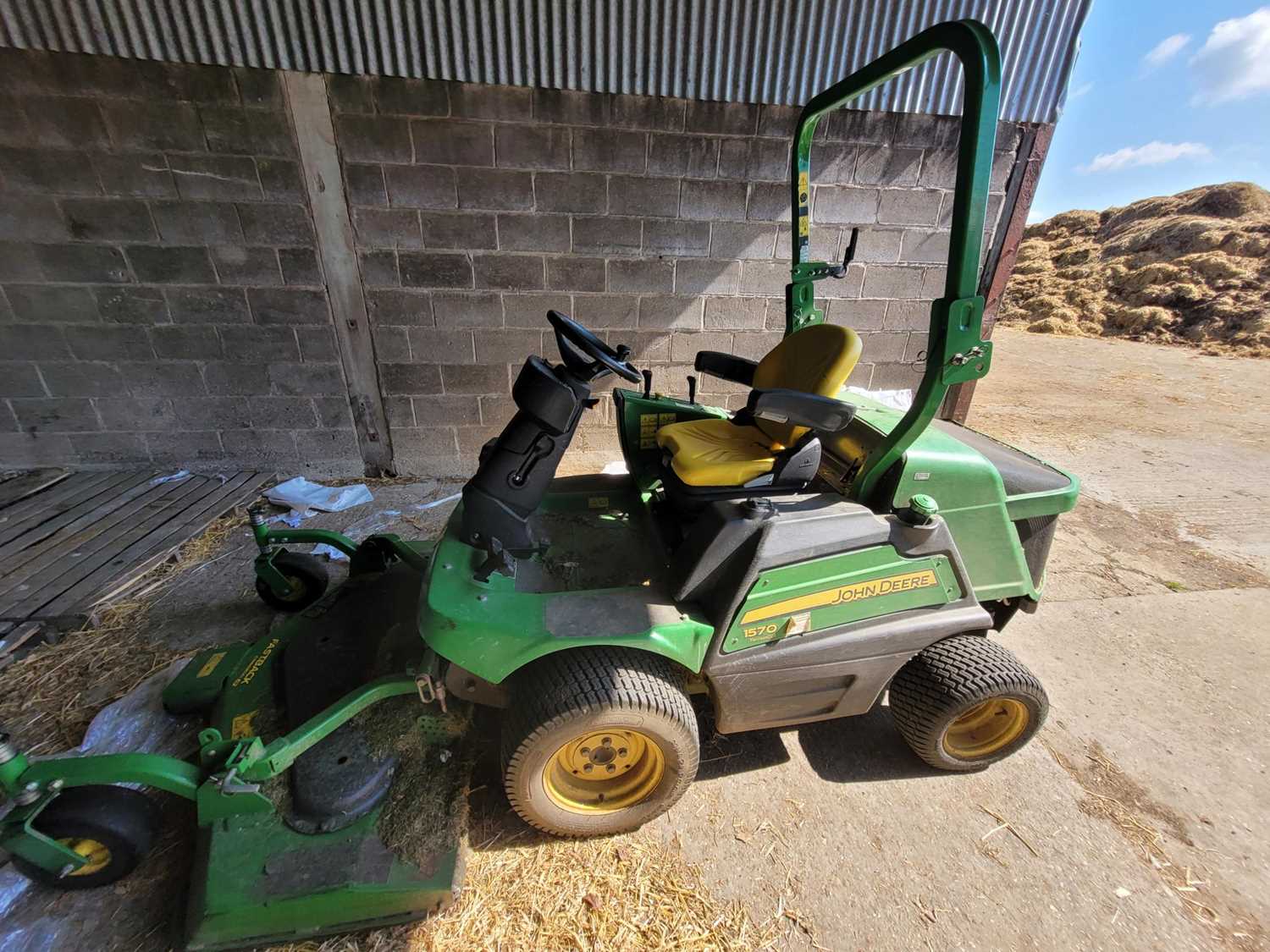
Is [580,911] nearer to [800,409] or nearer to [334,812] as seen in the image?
[334,812]

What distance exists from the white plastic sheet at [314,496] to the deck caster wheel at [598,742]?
2.59 m

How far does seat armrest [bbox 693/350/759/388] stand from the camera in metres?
2.38

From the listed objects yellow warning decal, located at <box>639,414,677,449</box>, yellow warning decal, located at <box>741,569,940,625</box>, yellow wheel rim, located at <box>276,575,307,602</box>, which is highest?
yellow warning decal, located at <box>639,414,677,449</box>

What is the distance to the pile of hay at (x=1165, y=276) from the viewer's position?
11.1 m

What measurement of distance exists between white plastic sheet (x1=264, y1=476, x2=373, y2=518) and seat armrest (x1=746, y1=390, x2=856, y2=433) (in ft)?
10.0

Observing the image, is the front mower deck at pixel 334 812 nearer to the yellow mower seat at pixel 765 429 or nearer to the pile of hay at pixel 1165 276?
the yellow mower seat at pixel 765 429

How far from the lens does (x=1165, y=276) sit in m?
13.0

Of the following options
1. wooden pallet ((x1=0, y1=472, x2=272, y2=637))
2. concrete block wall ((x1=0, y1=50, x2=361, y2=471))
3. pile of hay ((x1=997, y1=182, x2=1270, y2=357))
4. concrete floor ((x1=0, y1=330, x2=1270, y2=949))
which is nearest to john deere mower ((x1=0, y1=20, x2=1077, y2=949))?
concrete floor ((x1=0, y1=330, x2=1270, y2=949))

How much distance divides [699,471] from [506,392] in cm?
239

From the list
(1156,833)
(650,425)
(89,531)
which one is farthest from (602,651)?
(89,531)

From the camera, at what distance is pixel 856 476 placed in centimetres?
175

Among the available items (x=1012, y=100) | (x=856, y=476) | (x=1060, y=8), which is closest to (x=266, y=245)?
(x=856, y=476)

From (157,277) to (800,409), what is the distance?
393 cm

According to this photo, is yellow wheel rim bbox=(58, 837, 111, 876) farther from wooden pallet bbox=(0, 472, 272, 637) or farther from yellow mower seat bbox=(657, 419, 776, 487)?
yellow mower seat bbox=(657, 419, 776, 487)
